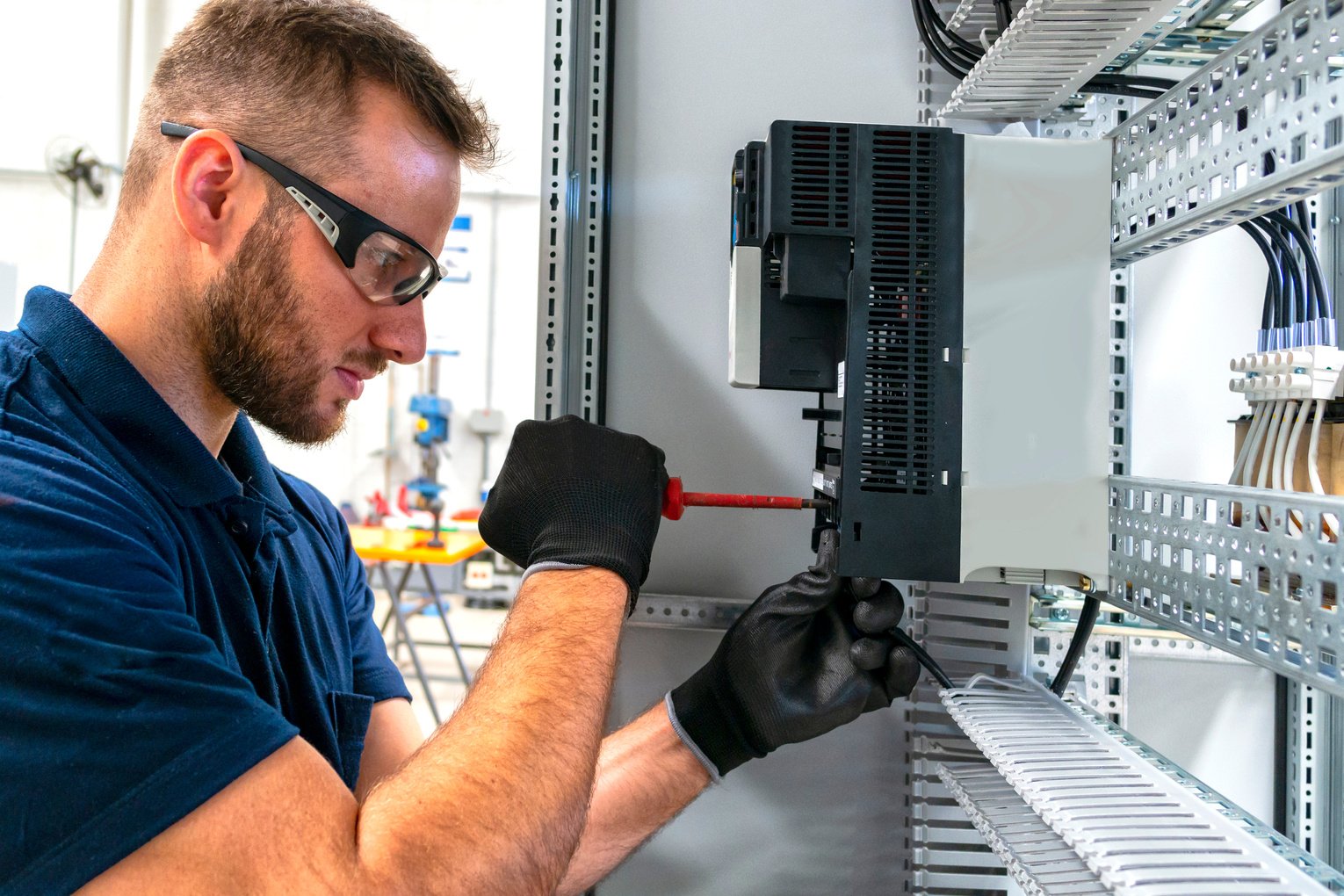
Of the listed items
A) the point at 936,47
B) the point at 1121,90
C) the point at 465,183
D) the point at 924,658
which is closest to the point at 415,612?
the point at 465,183

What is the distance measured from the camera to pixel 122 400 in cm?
70

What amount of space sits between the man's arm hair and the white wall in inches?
124

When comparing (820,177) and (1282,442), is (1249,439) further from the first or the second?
(820,177)

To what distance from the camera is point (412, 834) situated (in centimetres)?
58

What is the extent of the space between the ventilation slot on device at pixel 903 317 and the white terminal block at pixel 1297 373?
33 cm

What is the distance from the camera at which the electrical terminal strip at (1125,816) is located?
0.57 meters

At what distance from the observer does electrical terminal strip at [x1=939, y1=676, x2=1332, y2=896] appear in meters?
0.57

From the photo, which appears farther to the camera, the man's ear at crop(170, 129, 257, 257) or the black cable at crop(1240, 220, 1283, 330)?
the black cable at crop(1240, 220, 1283, 330)

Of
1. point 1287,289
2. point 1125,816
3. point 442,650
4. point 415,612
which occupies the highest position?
point 1287,289

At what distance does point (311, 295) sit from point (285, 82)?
0.21m

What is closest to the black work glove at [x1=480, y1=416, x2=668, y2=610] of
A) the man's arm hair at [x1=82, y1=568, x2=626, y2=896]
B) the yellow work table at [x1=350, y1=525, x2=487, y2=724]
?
the man's arm hair at [x1=82, y1=568, x2=626, y2=896]

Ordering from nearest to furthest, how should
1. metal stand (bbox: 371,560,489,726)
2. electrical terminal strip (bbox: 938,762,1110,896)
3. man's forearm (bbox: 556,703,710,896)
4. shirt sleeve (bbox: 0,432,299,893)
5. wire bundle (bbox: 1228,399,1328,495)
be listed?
1. shirt sleeve (bbox: 0,432,299,893)
2. electrical terminal strip (bbox: 938,762,1110,896)
3. wire bundle (bbox: 1228,399,1328,495)
4. man's forearm (bbox: 556,703,710,896)
5. metal stand (bbox: 371,560,489,726)

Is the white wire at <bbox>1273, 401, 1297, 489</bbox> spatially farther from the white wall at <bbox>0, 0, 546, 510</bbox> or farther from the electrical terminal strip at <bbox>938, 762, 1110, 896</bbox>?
the white wall at <bbox>0, 0, 546, 510</bbox>

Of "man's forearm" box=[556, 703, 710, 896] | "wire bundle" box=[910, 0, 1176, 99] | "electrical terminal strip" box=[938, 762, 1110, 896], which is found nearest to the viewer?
"electrical terminal strip" box=[938, 762, 1110, 896]
